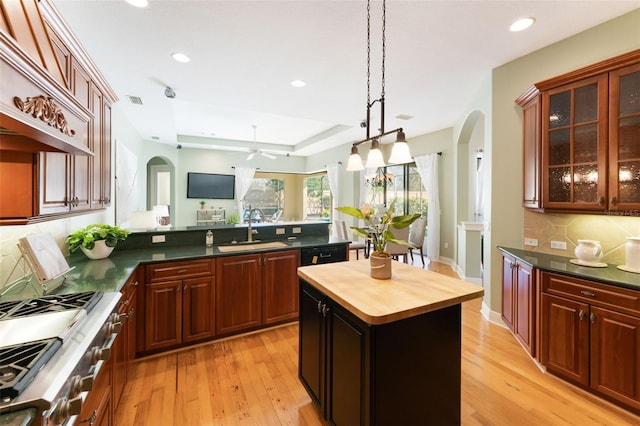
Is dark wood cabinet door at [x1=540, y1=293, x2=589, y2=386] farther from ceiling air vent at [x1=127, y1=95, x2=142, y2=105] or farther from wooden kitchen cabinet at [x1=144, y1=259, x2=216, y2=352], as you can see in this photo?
ceiling air vent at [x1=127, y1=95, x2=142, y2=105]

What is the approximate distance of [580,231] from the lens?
2.55 meters

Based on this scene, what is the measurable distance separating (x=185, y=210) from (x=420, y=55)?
6.67 m

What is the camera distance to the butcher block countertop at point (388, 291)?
4.27ft

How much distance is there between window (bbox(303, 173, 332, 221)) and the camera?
339 inches

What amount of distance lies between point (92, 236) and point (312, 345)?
212cm

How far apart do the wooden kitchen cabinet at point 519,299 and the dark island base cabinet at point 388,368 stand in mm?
1281

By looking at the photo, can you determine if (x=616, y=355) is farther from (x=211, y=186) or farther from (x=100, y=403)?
(x=211, y=186)

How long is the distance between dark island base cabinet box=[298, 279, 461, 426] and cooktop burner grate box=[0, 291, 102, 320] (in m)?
1.30

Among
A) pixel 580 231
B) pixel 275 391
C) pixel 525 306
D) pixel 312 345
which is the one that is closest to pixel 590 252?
pixel 580 231

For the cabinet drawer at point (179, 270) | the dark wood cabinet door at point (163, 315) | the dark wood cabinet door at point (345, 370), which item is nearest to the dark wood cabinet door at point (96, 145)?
the cabinet drawer at point (179, 270)

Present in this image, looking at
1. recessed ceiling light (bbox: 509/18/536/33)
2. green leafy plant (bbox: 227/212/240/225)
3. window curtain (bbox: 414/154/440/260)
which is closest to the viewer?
recessed ceiling light (bbox: 509/18/536/33)

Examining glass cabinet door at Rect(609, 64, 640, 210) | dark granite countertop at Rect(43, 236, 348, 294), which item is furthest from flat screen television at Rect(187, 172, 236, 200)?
glass cabinet door at Rect(609, 64, 640, 210)

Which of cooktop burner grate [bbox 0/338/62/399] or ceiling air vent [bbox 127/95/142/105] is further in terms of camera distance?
ceiling air vent [bbox 127/95/142/105]

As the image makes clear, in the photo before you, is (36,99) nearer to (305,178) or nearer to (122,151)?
(122,151)
